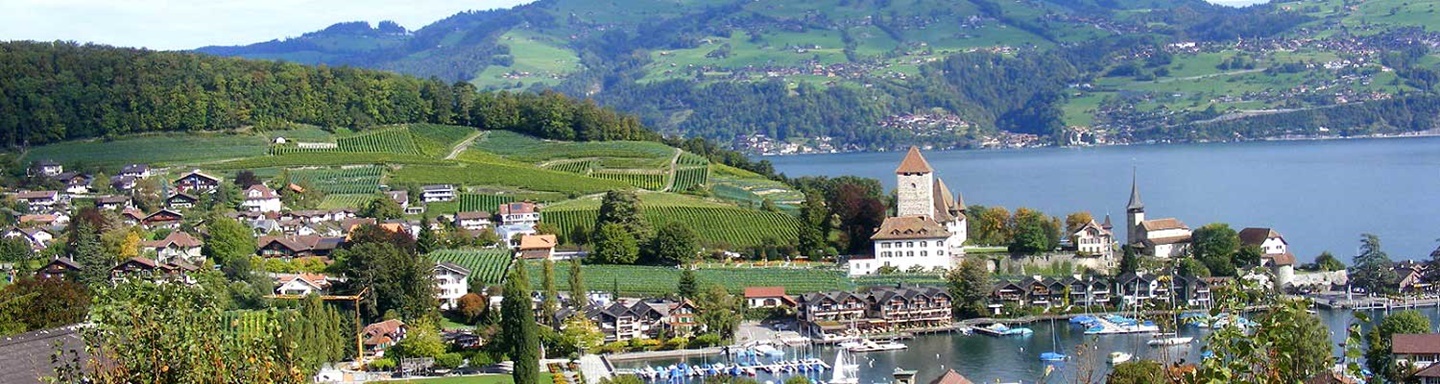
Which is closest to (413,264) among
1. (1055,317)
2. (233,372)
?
(1055,317)

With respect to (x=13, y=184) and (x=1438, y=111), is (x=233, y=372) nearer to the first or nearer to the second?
(x=13, y=184)

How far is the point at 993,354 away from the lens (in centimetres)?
3105

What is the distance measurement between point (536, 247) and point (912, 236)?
338 inches

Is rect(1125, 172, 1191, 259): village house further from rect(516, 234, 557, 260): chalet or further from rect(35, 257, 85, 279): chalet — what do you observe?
rect(35, 257, 85, 279): chalet

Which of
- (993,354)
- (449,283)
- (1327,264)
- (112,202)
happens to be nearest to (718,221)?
(449,283)

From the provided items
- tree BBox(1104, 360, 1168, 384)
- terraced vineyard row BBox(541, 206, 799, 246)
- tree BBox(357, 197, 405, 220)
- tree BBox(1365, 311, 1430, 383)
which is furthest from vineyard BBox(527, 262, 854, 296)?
tree BBox(1104, 360, 1168, 384)

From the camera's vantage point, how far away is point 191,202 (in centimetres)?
4400

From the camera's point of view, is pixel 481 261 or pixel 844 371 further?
pixel 481 261

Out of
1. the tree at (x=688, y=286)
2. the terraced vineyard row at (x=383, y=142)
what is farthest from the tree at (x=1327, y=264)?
the terraced vineyard row at (x=383, y=142)

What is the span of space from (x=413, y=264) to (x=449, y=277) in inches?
88.3

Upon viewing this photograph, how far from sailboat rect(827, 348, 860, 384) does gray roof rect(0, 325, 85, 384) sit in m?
15.4

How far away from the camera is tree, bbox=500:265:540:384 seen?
25.7m

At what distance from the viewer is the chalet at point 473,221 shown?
1654 inches

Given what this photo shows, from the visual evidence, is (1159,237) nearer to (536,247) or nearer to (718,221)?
(718,221)
